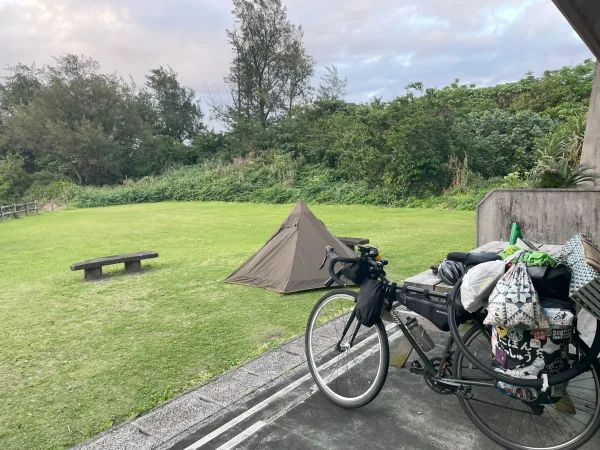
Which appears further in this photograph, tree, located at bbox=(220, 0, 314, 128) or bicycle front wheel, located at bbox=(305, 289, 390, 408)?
tree, located at bbox=(220, 0, 314, 128)

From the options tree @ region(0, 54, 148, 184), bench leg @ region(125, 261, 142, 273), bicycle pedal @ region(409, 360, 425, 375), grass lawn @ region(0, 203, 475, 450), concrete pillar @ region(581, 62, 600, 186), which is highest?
tree @ region(0, 54, 148, 184)

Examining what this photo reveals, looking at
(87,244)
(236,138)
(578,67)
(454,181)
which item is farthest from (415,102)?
(236,138)

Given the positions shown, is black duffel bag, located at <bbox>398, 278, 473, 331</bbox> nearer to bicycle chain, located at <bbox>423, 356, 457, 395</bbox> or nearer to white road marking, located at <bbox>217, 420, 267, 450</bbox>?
bicycle chain, located at <bbox>423, 356, 457, 395</bbox>

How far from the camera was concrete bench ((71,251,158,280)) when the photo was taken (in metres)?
7.29

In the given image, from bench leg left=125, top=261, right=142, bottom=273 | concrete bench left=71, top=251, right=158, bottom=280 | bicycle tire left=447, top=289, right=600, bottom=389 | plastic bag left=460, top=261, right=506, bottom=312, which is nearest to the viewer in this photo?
bicycle tire left=447, top=289, right=600, bottom=389

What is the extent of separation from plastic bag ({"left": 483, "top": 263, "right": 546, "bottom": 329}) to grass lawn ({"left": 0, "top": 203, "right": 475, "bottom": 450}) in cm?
242

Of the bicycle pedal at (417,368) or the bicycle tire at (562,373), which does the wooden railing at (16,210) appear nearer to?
the bicycle pedal at (417,368)

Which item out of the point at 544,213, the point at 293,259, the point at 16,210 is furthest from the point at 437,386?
the point at 16,210

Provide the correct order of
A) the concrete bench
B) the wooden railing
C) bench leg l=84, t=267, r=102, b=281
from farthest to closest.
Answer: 1. the wooden railing
2. bench leg l=84, t=267, r=102, b=281
3. the concrete bench

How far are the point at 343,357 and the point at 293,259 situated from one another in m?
2.87

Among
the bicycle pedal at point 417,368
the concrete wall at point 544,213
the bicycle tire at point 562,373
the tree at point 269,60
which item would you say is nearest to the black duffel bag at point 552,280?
the bicycle tire at point 562,373

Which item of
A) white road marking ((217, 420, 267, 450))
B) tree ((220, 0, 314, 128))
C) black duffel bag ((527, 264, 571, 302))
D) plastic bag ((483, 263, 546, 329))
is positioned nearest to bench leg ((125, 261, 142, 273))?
white road marking ((217, 420, 267, 450))

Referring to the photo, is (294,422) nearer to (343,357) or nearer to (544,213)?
(343,357)

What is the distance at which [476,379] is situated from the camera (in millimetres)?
2420
